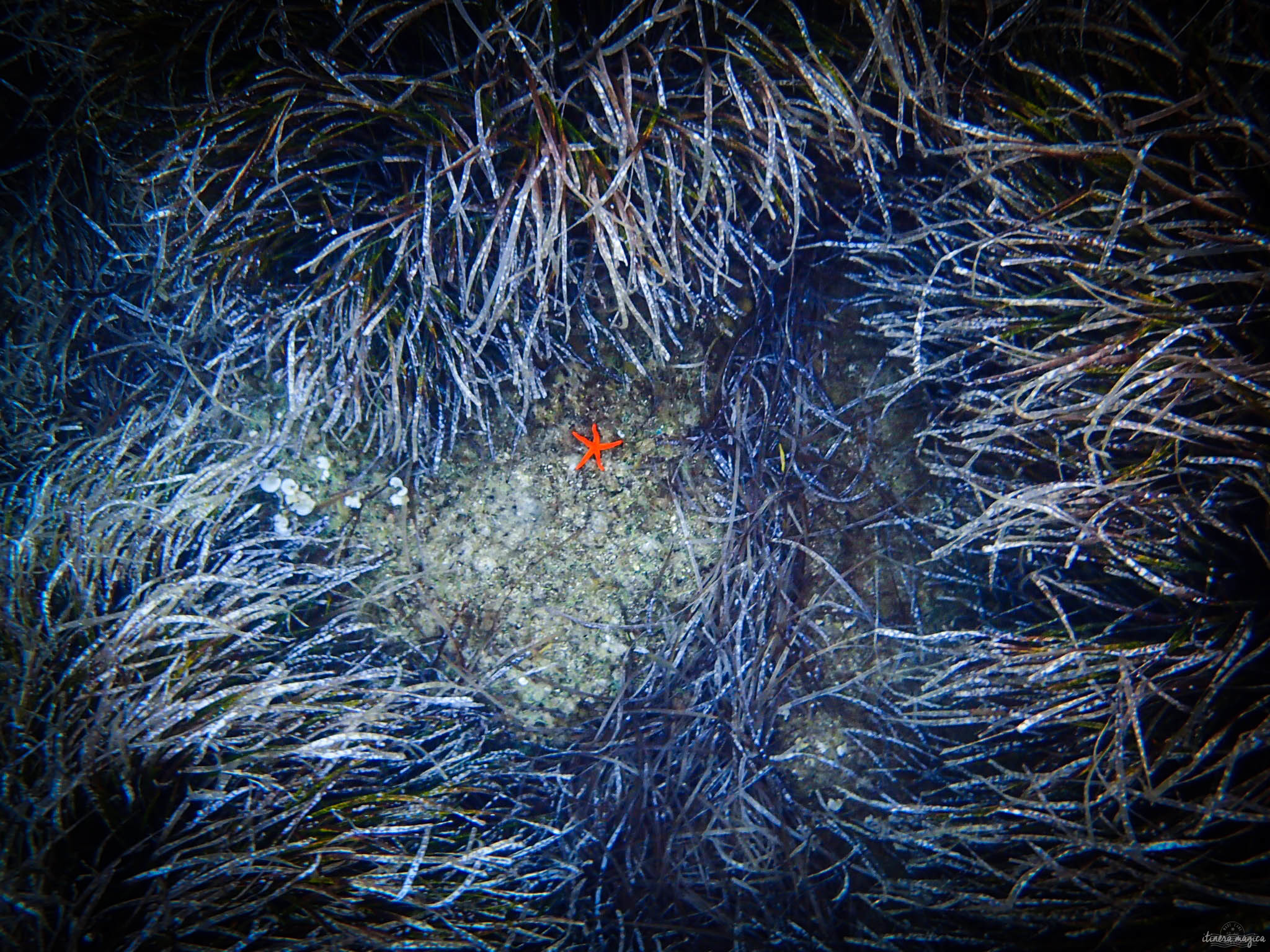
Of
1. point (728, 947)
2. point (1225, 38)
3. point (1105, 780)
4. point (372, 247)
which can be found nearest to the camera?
point (1225, 38)

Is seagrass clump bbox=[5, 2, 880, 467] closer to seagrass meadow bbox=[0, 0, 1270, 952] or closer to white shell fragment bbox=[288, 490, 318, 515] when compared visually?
seagrass meadow bbox=[0, 0, 1270, 952]

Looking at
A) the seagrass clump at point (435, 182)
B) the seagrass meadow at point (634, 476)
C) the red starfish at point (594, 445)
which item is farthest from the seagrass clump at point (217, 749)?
the red starfish at point (594, 445)

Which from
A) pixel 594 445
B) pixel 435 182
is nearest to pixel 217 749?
pixel 594 445

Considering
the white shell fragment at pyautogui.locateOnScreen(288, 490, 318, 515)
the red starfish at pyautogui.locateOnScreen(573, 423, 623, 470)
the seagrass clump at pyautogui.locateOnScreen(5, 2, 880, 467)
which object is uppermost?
the seagrass clump at pyautogui.locateOnScreen(5, 2, 880, 467)

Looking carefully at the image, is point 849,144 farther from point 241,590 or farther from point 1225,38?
point 241,590

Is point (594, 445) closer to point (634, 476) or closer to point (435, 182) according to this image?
point (634, 476)

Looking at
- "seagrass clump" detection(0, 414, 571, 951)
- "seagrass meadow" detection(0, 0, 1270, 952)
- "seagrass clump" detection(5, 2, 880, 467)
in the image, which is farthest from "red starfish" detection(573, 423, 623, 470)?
"seagrass clump" detection(0, 414, 571, 951)

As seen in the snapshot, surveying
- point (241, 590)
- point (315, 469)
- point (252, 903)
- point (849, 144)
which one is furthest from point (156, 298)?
point (849, 144)
